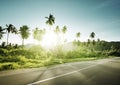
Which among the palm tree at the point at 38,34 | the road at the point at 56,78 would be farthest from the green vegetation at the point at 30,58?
the palm tree at the point at 38,34

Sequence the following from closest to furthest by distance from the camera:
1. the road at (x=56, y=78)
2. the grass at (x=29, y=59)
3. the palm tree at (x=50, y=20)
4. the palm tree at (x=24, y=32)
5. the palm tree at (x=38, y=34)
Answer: the road at (x=56, y=78) < the grass at (x=29, y=59) < the palm tree at (x=50, y=20) < the palm tree at (x=24, y=32) < the palm tree at (x=38, y=34)

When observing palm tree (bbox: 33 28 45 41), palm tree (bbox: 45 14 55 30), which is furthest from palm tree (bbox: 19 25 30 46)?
palm tree (bbox: 45 14 55 30)

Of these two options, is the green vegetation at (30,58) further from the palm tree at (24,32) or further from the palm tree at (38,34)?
the palm tree at (38,34)

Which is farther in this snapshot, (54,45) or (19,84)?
(54,45)

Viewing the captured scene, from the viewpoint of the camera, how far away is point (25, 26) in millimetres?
77250

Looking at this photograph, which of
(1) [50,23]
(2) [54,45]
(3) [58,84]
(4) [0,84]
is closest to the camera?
(4) [0,84]

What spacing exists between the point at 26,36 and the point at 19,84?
72124mm

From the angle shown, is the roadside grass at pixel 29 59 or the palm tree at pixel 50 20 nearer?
the roadside grass at pixel 29 59

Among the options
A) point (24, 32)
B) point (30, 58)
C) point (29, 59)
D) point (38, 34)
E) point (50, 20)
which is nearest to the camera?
point (29, 59)

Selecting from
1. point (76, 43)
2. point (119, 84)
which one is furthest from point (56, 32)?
point (119, 84)

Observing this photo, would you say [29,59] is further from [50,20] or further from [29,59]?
[50,20]

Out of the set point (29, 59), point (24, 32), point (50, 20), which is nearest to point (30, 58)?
point (29, 59)

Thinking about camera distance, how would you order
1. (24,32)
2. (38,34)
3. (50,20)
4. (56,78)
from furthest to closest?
(38,34) < (24,32) < (50,20) < (56,78)

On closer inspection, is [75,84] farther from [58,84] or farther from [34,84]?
[34,84]
